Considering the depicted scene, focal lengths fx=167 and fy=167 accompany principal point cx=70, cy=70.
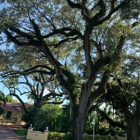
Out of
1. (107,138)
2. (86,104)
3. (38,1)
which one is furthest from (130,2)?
(107,138)

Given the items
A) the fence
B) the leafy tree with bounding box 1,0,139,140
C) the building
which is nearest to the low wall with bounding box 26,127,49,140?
the fence

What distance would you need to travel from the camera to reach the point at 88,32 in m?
11.0

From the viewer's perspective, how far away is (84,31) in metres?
11.7

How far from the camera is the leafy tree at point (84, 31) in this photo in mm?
10078

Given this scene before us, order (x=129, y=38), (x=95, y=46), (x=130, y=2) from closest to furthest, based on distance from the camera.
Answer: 1. (x=130, y=2)
2. (x=129, y=38)
3. (x=95, y=46)

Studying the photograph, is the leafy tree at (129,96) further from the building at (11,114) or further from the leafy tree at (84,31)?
the building at (11,114)

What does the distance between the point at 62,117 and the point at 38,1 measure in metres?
13.5

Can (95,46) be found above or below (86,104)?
above

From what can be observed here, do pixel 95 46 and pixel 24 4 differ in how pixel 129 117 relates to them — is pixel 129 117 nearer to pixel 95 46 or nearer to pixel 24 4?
pixel 95 46

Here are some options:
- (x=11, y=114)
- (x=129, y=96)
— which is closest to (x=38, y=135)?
(x=129, y=96)

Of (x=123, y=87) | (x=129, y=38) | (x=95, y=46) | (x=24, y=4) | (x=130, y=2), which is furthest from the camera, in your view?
(x=123, y=87)

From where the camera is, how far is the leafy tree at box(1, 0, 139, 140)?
397 inches

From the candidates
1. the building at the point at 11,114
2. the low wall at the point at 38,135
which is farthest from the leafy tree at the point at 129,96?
the building at the point at 11,114

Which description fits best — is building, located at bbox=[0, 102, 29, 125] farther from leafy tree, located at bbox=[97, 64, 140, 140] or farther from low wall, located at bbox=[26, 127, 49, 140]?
leafy tree, located at bbox=[97, 64, 140, 140]
